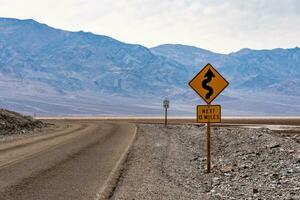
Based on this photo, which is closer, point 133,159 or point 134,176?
point 134,176

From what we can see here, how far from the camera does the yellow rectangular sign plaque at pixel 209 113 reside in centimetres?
1617

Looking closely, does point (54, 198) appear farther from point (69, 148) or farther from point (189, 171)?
point (69, 148)

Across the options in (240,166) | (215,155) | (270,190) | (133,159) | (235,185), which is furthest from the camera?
(215,155)

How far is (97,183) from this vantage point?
46.0 feet

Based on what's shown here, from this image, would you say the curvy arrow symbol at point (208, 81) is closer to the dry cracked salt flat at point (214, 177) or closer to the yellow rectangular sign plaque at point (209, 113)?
the yellow rectangular sign plaque at point (209, 113)

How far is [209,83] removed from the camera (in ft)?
52.9

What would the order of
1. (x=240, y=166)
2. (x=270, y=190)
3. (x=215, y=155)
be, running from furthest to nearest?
(x=215, y=155), (x=240, y=166), (x=270, y=190)

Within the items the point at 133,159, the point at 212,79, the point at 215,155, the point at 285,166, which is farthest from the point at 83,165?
the point at 215,155

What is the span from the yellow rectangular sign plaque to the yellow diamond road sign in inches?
10.6

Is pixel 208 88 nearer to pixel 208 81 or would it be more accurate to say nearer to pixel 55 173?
pixel 208 81

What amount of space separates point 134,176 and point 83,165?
3133mm

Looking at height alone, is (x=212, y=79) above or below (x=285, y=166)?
above

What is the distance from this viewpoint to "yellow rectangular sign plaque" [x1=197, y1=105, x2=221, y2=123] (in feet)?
53.1

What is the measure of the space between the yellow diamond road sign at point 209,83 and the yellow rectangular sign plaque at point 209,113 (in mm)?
270
